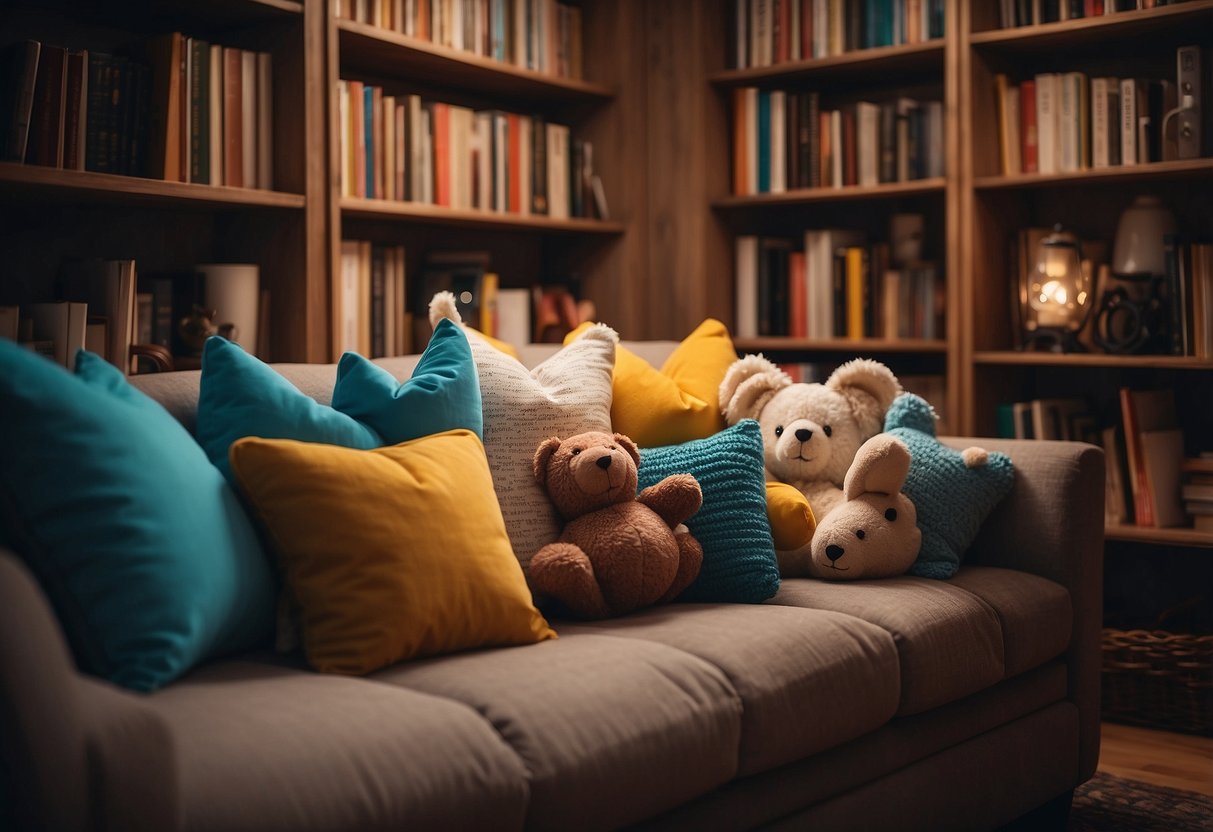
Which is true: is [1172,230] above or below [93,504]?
above

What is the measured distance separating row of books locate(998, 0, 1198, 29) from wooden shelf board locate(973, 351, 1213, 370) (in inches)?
32.8

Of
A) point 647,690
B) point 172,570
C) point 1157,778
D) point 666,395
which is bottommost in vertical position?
point 1157,778

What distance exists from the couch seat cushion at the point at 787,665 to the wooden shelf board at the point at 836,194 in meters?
1.74

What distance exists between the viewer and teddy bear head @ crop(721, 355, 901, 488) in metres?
2.33

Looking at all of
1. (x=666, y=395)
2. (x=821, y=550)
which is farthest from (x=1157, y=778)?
(x=666, y=395)

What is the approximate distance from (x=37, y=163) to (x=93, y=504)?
4.04ft

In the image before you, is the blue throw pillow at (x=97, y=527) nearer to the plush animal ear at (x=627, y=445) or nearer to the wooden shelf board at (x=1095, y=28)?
the plush animal ear at (x=627, y=445)

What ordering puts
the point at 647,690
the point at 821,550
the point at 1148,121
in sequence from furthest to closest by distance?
the point at 1148,121 < the point at 821,550 < the point at 647,690

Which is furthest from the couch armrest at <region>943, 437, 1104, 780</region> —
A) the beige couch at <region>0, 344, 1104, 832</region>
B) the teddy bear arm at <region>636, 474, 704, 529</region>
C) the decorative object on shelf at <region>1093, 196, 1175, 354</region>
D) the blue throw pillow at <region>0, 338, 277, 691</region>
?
the blue throw pillow at <region>0, 338, 277, 691</region>

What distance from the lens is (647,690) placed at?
1567 millimetres

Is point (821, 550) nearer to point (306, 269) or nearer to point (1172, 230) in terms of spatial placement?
point (306, 269)

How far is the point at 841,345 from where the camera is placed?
352 cm

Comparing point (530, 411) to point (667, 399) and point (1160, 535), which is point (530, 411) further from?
point (1160, 535)

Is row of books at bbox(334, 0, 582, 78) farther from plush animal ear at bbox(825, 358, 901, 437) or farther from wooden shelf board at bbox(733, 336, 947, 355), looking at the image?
plush animal ear at bbox(825, 358, 901, 437)
